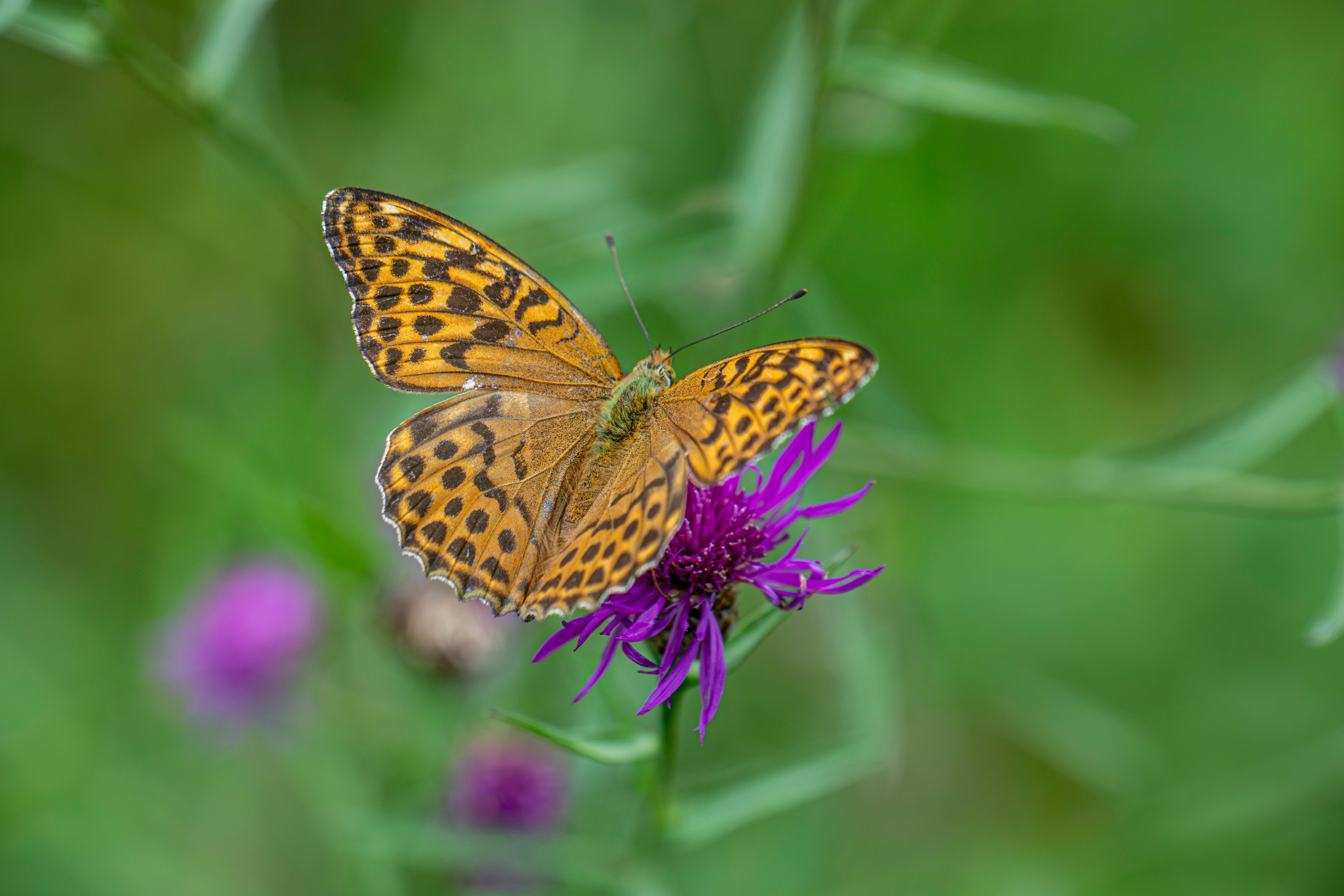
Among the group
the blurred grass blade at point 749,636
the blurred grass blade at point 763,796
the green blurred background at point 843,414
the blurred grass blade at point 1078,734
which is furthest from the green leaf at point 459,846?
the blurred grass blade at point 1078,734

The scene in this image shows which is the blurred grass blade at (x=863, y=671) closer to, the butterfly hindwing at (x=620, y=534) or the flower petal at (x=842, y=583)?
the flower petal at (x=842, y=583)

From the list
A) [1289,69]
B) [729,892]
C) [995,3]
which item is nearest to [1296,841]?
[729,892]

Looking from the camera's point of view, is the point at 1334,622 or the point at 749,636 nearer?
the point at 749,636

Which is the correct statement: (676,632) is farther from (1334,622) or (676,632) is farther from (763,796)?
(1334,622)

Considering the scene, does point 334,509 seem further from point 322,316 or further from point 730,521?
point 730,521

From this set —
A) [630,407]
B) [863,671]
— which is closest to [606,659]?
[630,407]

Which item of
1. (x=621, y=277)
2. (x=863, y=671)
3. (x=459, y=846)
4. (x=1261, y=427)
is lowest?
(x=459, y=846)
